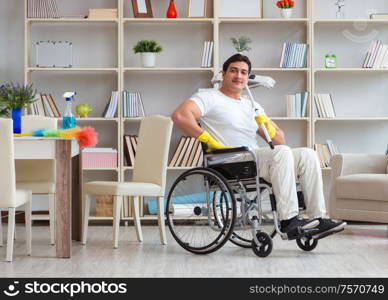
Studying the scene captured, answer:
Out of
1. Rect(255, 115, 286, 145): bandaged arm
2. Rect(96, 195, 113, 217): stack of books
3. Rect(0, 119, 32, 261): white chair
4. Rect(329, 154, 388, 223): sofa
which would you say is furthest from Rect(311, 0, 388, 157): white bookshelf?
Rect(0, 119, 32, 261): white chair

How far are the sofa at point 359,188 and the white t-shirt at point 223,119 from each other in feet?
3.64

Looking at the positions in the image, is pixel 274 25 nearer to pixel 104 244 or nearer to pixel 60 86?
pixel 60 86

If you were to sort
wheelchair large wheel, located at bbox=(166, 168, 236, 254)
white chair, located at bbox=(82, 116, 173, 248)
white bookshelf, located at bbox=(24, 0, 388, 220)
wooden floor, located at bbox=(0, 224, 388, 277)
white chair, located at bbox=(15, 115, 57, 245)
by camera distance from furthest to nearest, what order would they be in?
white bookshelf, located at bbox=(24, 0, 388, 220), white chair, located at bbox=(15, 115, 57, 245), white chair, located at bbox=(82, 116, 173, 248), wheelchair large wheel, located at bbox=(166, 168, 236, 254), wooden floor, located at bbox=(0, 224, 388, 277)

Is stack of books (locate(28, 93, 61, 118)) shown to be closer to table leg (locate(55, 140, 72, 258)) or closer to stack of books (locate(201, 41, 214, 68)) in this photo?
stack of books (locate(201, 41, 214, 68))

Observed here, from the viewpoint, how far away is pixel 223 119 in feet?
15.1

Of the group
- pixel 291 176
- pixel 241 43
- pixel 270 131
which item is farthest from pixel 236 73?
pixel 241 43

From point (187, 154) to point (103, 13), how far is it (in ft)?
4.27

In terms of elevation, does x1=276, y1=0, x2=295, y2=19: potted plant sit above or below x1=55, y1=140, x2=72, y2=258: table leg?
above

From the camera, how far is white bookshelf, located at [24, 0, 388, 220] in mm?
6648

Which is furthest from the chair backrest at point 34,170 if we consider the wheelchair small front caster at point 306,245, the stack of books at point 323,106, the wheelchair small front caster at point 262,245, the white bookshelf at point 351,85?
the white bookshelf at point 351,85

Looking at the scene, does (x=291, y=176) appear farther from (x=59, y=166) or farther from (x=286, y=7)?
(x=286, y=7)

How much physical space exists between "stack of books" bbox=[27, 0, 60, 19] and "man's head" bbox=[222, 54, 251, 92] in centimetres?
223

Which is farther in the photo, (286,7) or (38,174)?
(286,7)

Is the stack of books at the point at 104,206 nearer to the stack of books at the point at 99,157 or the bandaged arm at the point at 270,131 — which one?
the stack of books at the point at 99,157
